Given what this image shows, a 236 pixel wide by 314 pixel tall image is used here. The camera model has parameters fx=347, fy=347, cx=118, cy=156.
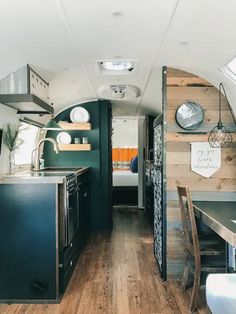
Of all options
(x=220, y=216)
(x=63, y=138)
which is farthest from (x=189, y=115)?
(x=63, y=138)

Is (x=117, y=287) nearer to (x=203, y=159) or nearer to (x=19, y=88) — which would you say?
(x=203, y=159)

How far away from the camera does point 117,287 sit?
11.7ft

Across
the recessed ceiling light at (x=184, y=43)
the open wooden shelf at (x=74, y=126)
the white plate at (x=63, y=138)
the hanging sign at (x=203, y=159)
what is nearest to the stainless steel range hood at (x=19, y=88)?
the recessed ceiling light at (x=184, y=43)

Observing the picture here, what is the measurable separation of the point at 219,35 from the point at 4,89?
201cm

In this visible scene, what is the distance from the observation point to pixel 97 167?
619 centimetres

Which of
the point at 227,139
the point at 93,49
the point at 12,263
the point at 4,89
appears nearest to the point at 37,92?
the point at 4,89

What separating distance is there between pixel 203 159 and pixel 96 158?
280 centimetres

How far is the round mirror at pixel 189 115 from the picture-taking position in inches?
144

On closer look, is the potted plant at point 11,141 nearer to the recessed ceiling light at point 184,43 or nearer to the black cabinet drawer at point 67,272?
the black cabinet drawer at point 67,272

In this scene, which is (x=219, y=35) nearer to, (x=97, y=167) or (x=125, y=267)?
(x=125, y=267)

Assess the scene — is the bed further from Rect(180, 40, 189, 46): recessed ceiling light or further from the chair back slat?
Rect(180, 40, 189, 46): recessed ceiling light

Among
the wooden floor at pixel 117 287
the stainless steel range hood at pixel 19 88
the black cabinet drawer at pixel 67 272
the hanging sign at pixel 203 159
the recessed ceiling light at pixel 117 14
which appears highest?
the recessed ceiling light at pixel 117 14

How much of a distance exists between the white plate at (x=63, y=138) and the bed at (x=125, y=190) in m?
3.46

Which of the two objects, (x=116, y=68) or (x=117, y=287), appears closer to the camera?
(x=117, y=287)
